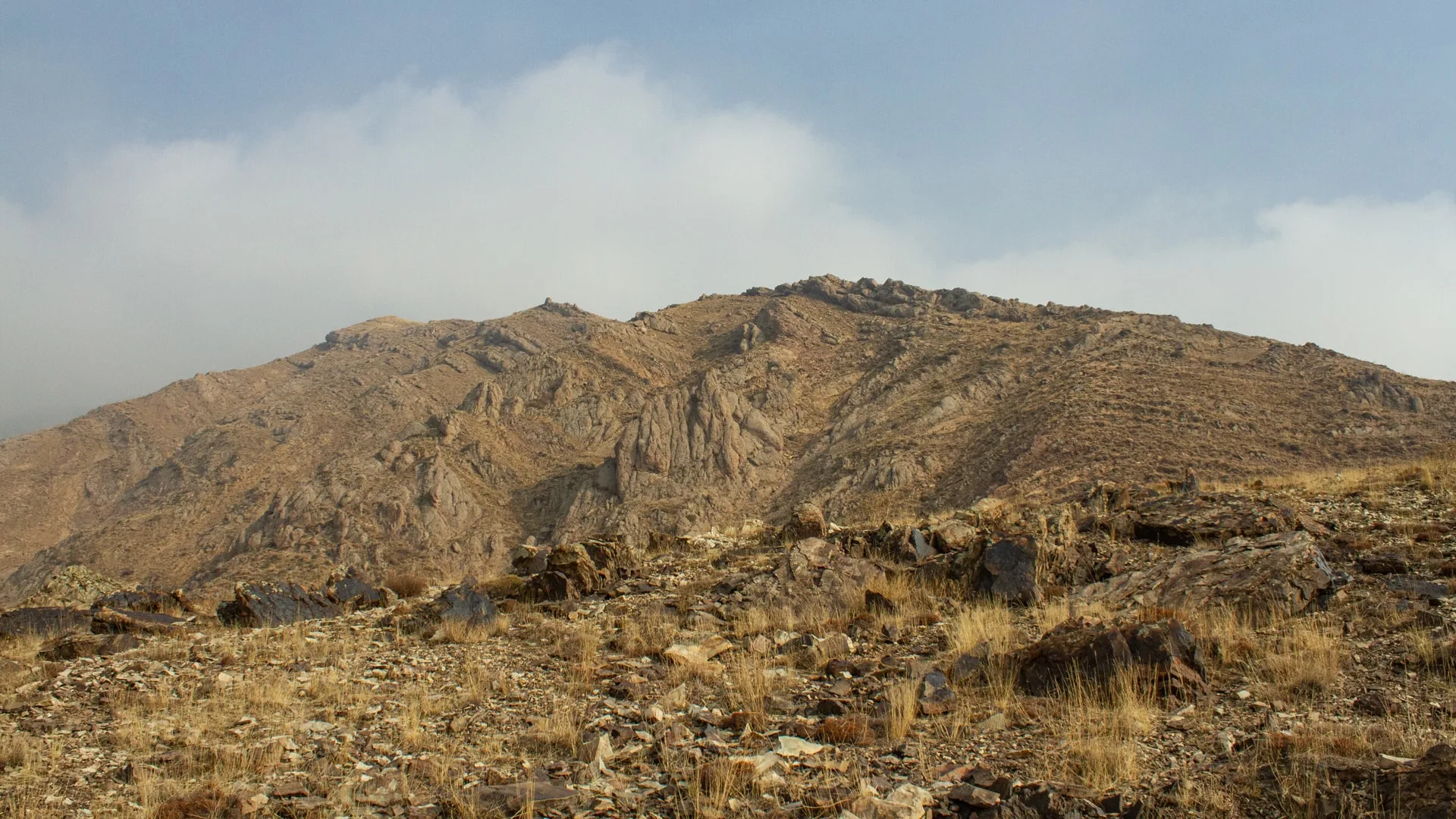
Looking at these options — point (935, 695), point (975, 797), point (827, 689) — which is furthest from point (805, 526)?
point (975, 797)

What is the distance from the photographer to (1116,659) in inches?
251

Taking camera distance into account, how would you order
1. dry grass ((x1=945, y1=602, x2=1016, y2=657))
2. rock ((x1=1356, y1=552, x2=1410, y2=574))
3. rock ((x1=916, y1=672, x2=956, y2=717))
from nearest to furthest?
rock ((x1=916, y1=672, x2=956, y2=717)) < dry grass ((x1=945, y1=602, x2=1016, y2=657)) < rock ((x1=1356, y1=552, x2=1410, y2=574))

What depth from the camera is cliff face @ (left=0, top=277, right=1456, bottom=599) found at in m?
44.3

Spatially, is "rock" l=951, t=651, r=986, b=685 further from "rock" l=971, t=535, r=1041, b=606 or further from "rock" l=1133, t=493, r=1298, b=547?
"rock" l=1133, t=493, r=1298, b=547

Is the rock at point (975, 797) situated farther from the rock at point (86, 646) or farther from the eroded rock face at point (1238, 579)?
the rock at point (86, 646)

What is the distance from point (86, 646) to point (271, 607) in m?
2.37

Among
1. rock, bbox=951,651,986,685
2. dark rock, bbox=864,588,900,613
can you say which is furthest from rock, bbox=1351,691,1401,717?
dark rock, bbox=864,588,900,613

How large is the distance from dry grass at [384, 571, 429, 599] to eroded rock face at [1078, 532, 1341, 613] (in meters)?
10.7

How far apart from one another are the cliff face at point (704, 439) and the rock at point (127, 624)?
31711 millimetres

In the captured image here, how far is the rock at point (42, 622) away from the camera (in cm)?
1070

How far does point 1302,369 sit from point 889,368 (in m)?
27.7

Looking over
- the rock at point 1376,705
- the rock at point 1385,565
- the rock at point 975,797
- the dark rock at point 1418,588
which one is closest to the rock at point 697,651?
the rock at point 975,797

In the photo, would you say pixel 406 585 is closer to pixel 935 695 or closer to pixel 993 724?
pixel 935 695

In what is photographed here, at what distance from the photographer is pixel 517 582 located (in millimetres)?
13258
